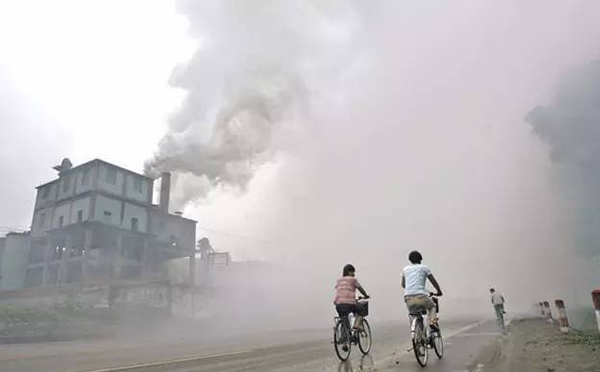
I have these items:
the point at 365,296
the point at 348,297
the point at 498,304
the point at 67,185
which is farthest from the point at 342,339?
the point at 67,185

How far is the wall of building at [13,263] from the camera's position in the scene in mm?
48844

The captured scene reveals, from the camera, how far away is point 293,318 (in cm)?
4069

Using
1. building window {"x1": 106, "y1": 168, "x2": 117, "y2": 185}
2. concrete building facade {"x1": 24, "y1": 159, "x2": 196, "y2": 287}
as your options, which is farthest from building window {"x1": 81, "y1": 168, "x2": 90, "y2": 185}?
building window {"x1": 106, "y1": 168, "x2": 117, "y2": 185}

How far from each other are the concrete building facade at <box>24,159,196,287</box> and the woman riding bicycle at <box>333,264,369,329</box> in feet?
130

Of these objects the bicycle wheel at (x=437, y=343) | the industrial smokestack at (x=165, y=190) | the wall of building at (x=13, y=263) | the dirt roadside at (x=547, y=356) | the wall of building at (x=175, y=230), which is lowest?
the dirt roadside at (x=547, y=356)

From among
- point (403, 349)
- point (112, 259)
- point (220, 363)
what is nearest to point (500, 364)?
point (403, 349)

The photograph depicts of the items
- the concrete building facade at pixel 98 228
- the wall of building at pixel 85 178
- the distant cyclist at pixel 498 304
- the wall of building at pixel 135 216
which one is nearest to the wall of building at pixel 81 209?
the concrete building facade at pixel 98 228

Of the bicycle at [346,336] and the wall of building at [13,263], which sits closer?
the bicycle at [346,336]

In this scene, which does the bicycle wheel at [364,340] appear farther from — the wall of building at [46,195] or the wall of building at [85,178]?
the wall of building at [46,195]

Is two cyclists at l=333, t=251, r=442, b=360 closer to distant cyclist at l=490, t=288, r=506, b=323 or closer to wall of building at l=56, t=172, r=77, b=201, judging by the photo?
distant cyclist at l=490, t=288, r=506, b=323

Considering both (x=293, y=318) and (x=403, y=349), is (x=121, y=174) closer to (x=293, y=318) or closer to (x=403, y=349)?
(x=293, y=318)

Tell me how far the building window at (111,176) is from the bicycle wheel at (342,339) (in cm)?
4327

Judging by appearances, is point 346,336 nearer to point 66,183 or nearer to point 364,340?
point 364,340

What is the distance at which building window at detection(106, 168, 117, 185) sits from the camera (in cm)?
4670
